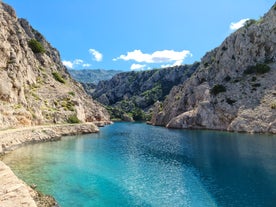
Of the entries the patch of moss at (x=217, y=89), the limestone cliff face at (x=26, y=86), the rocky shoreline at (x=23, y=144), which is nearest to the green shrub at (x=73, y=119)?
the limestone cliff face at (x=26, y=86)

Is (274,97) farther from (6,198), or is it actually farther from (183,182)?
(6,198)

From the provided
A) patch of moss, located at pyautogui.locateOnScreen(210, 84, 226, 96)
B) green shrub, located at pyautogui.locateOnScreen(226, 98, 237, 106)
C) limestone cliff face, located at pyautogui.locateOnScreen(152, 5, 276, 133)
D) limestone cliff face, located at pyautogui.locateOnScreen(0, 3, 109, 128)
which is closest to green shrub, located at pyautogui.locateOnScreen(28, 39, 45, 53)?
limestone cliff face, located at pyautogui.locateOnScreen(0, 3, 109, 128)

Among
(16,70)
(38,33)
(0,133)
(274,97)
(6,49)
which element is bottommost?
(0,133)

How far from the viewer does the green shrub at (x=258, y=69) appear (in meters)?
132

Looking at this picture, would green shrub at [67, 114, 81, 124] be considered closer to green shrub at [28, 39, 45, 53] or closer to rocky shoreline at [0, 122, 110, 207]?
rocky shoreline at [0, 122, 110, 207]

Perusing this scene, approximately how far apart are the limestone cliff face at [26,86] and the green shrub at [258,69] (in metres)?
75.9

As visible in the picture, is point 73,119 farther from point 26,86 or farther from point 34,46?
point 34,46

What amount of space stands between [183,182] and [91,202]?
548 inches

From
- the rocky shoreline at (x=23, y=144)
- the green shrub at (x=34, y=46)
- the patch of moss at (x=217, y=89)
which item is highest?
the green shrub at (x=34, y=46)

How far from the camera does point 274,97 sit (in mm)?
116312

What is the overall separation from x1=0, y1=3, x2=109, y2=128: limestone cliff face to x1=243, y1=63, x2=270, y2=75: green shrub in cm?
7587

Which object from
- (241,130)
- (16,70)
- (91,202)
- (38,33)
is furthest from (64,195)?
(38,33)

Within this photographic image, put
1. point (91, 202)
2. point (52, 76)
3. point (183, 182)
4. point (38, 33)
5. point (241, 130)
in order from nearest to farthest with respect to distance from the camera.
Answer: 1. point (91, 202)
2. point (183, 182)
3. point (241, 130)
4. point (52, 76)
5. point (38, 33)

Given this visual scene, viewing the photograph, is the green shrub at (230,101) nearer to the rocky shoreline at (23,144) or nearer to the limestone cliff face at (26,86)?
the rocky shoreline at (23,144)
